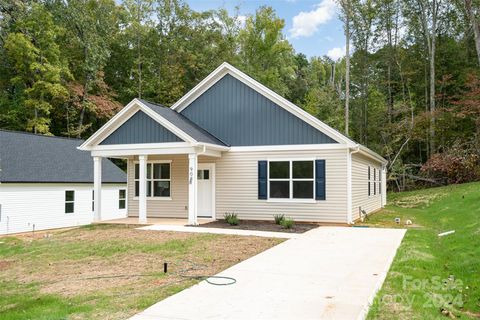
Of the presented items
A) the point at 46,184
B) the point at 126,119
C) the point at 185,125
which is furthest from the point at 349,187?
the point at 46,184

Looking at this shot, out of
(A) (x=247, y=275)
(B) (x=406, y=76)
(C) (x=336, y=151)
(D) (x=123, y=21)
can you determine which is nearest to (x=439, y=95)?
(B) (x=406, y=76)

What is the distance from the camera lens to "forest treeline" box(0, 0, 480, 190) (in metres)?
26.7

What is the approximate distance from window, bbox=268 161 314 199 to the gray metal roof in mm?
11237

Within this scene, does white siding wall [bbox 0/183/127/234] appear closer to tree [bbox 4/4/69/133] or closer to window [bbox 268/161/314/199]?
tree [bbox 4/4/69/133]

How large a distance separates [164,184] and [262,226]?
4721mm

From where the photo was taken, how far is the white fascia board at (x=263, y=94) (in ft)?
44.5

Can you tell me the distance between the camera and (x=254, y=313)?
15.0 feet

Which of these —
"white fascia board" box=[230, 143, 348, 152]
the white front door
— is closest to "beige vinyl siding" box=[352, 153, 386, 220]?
"white fascia board" box=[230, 143, 348, 152]

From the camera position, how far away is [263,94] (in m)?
14.6

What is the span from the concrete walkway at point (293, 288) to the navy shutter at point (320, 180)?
4.65 metres

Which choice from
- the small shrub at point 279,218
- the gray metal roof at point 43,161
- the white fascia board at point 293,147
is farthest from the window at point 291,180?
the gray metal roof at point 43,161

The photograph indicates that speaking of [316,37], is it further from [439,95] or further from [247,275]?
[247,275]

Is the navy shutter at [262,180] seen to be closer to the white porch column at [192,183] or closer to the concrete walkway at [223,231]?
the white porch column at [192,183]

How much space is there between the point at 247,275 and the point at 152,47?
29391 mm
